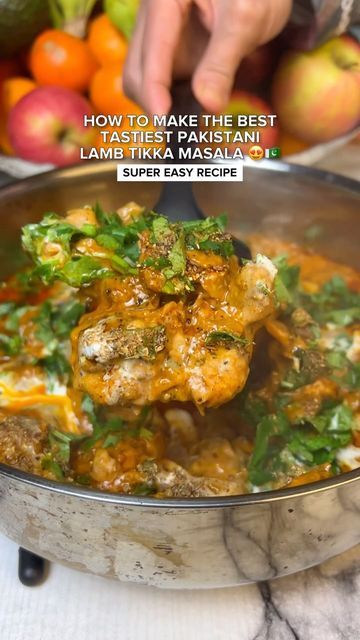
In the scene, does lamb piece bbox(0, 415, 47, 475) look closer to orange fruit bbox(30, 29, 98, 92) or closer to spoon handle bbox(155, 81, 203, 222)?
spoon handle bbox(155, 81, 203, 222)

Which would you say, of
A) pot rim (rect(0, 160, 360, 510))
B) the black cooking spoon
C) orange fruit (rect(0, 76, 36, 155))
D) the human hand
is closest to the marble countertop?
pot rim (rect(0, 160, 360, 510))

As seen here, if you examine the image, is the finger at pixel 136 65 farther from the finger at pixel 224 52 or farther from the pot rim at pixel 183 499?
the pot rim at pixel 183 499

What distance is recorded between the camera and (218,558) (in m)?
0.48

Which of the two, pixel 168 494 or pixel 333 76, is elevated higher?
pixel 333 76

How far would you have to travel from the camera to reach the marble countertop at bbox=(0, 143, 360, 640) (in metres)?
0.53

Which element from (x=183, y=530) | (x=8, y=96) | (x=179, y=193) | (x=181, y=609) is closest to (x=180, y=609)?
(x=181, y=609)

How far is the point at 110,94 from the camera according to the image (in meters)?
0.80

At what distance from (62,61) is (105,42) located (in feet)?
0.24

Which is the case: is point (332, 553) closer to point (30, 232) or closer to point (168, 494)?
point (168, 494)

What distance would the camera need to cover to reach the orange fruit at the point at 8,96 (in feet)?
2.89

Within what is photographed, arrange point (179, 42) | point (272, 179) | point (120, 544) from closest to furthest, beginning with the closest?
point (120, 544), point (179, 42), point (272, 179)

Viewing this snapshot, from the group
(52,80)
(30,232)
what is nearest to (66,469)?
(30,232)

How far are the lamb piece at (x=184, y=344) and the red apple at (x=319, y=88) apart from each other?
0.32 metres

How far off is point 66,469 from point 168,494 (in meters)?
0.10
